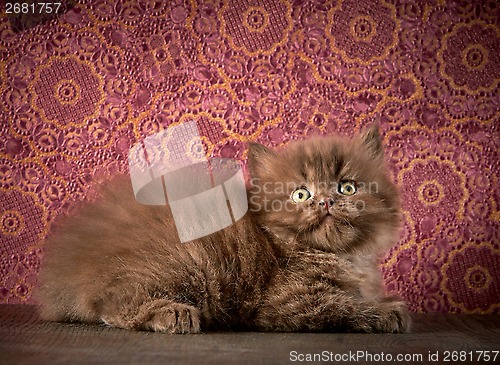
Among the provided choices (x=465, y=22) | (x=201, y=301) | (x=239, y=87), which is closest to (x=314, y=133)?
(x=239, y=87)

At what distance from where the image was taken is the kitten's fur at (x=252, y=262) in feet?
4.33

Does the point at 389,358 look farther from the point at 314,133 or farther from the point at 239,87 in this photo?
the point at 239,87

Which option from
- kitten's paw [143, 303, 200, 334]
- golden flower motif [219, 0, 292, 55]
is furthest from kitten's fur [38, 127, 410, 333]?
golden flower motif [219, 0, 292, 55]

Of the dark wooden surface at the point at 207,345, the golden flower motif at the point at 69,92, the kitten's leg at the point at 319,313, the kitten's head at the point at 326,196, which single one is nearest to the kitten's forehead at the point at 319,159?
the kitten's head at the point at 326,196

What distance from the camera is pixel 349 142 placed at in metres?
1.54

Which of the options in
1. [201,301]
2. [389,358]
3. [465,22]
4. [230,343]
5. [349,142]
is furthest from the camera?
[465,22]


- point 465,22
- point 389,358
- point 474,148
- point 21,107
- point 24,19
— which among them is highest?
point 24,19

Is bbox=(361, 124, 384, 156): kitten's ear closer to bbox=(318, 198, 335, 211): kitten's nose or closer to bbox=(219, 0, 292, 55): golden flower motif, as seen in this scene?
bbox=(318, 198, 335, 211): kitten's nose

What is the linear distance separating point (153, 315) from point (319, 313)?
369mm

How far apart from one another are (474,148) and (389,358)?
3.28 feet

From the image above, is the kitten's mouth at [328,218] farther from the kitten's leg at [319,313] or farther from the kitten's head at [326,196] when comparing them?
the kitten's leg at [319,313]

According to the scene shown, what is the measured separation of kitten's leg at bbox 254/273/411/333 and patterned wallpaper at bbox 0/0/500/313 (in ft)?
1.74

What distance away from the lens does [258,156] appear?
1.53m

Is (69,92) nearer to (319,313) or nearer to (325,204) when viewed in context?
(325,204)
